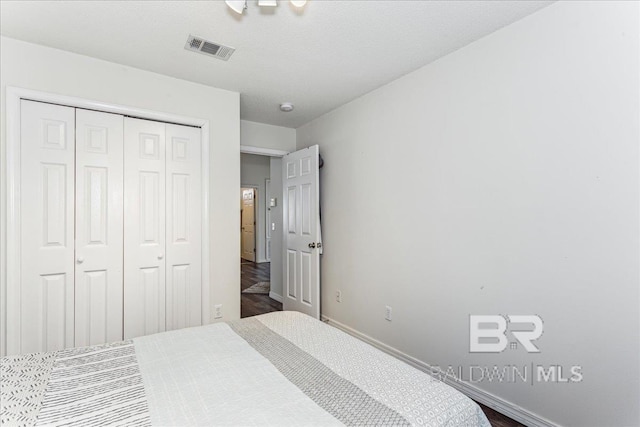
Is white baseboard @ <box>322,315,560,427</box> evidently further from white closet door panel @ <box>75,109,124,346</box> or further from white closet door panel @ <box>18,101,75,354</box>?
white closet door panel @ <box>18,101,75,354</box>

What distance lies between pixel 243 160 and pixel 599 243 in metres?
6.53

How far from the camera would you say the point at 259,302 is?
4566mm

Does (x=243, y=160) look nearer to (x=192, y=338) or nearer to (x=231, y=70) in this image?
(x=231, y=70)

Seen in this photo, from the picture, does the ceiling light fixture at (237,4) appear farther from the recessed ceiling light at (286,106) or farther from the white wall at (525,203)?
the recessed ceiling light at (286,106)

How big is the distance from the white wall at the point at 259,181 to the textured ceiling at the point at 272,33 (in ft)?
15.1

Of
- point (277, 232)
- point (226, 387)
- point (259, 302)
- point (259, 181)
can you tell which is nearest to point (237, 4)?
point (226, 387)

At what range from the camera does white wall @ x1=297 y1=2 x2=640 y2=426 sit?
60.2 inches

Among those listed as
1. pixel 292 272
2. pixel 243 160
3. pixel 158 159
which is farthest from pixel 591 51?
pixel 243 160

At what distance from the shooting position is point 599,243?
1.58m

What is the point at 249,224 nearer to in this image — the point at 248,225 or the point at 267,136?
the point at 248,225

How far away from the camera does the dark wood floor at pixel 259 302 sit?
191 centimetres

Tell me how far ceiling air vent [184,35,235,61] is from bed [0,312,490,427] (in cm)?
189

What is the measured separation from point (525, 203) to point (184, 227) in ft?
8.45

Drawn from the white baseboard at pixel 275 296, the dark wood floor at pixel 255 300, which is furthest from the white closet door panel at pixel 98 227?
the white baseboard at pixel 275 296
